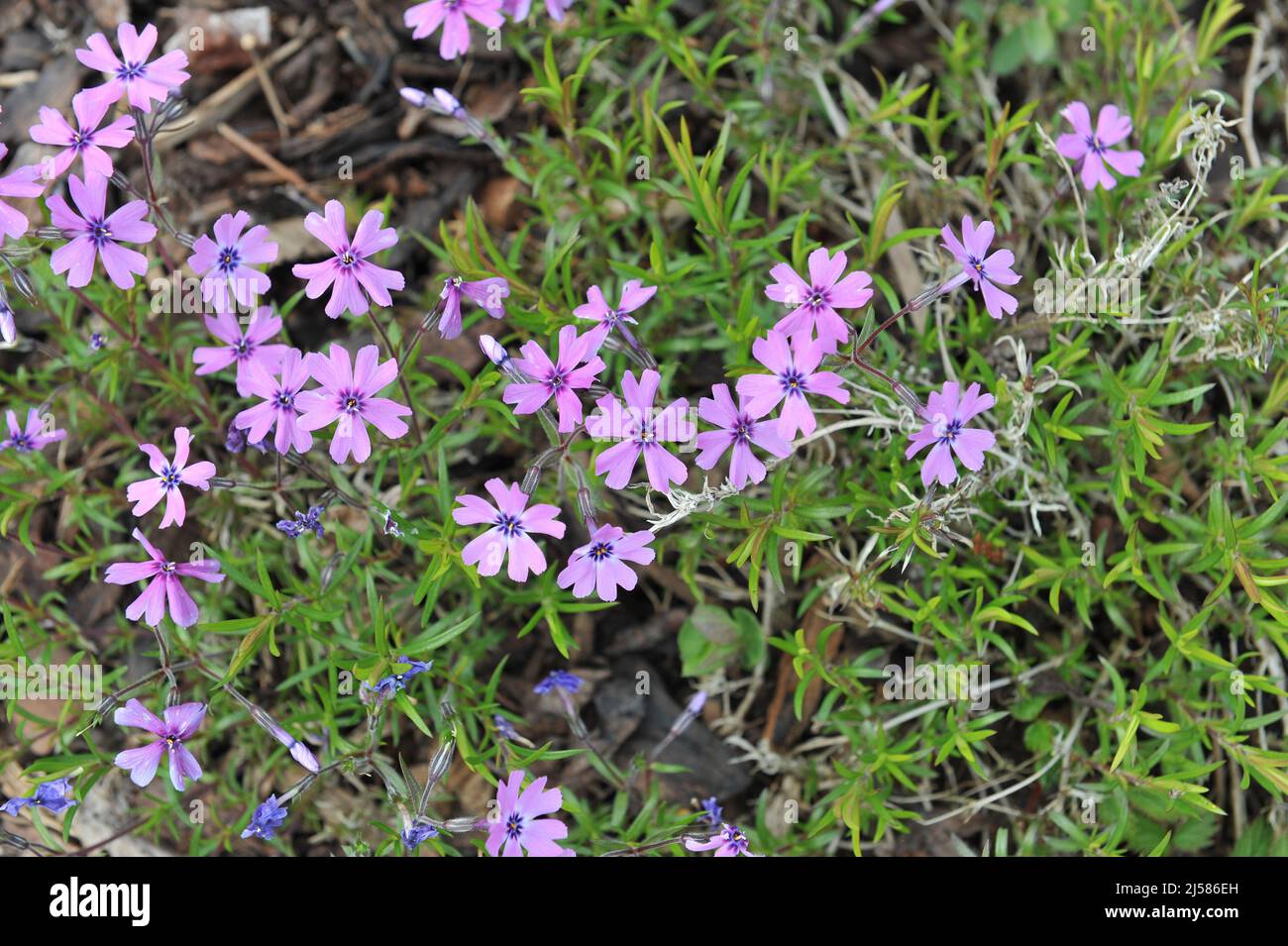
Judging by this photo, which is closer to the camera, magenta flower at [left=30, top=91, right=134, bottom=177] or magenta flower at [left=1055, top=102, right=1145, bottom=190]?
magenta flower at [left=30, top=91, right=134, bottom=177]

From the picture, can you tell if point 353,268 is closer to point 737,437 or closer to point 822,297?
point 737,437

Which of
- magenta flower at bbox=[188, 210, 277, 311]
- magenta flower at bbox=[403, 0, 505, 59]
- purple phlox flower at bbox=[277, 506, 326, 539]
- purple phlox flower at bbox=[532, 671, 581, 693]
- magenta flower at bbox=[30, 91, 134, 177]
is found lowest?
purple phlox flower at bbox=[532, 671, 581, 693]

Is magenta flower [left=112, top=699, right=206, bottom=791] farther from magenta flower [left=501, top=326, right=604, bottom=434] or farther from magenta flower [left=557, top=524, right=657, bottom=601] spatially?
magenta flower [left=501, top=326, right=604, bottom=434]

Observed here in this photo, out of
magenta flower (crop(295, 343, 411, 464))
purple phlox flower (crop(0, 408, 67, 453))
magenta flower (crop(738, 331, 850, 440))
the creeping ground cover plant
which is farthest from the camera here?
purple phlox flower (crop(0, 408, 67, 453))

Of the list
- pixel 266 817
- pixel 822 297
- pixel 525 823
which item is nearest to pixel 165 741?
pixel 266 817

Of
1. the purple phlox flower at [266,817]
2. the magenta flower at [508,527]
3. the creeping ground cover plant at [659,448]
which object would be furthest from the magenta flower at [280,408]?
the purple phlox flower at [266,817]

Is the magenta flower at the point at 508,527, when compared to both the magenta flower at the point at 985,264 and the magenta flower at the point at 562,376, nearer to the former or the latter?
the magenta flower at the point at 562,376

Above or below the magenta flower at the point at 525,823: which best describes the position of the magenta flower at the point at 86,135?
above

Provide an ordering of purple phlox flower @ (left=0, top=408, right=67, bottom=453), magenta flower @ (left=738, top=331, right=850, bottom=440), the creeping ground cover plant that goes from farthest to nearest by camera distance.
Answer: purple phlox flower @ (left=0, top=408, right=67, bottom=453)
the creeping ground cover plant
magenta flower @ (left=738, top=331, right=850, bottom=440)
